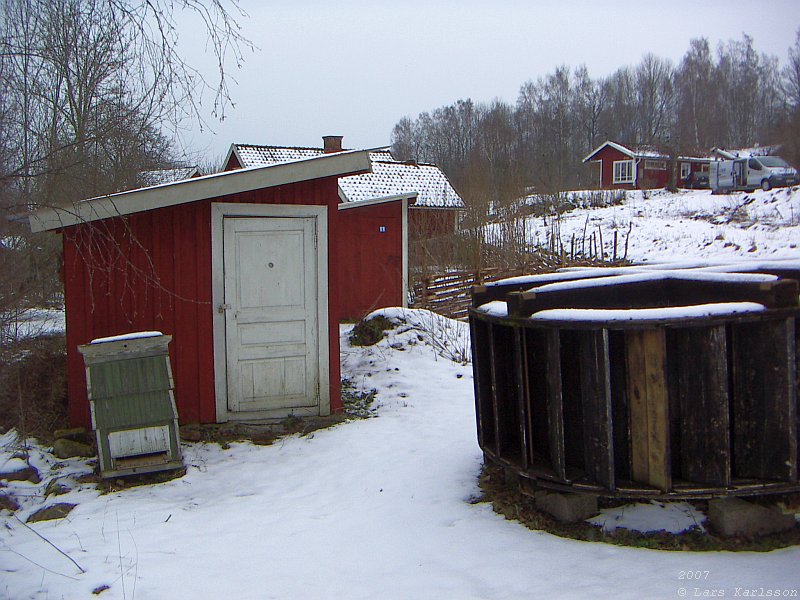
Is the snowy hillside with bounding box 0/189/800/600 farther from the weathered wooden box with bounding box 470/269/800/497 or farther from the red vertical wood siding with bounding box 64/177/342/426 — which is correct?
the red vertical wood siding with bounding box 64/177/342/426

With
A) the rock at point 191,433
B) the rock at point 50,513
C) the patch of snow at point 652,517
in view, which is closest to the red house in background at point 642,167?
the rock at point 191,433

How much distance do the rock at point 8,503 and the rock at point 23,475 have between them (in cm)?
40

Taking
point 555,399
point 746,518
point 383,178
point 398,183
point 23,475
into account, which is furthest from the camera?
point 398,183

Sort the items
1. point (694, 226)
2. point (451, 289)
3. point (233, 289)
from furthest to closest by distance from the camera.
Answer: point (694, 226), point (451, 289), point (233, 289)

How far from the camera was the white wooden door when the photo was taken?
7492 millimetres

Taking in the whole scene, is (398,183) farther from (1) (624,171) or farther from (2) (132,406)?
(1) (624,171)

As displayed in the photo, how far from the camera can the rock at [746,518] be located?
4.02 meters

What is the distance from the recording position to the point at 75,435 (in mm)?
6941

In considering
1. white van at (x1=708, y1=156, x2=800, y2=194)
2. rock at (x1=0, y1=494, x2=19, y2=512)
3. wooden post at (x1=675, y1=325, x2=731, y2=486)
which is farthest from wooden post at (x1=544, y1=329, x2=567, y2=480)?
white van at (x1=708, y1=156, x2=800, y2=194)

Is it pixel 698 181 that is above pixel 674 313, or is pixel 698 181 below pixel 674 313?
above

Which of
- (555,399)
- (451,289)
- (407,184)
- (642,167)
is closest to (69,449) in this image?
(555,399)

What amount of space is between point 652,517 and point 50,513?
4.35 meters

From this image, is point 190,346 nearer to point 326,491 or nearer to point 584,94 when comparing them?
point 326,491

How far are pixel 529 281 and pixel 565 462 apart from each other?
5.40 ft
